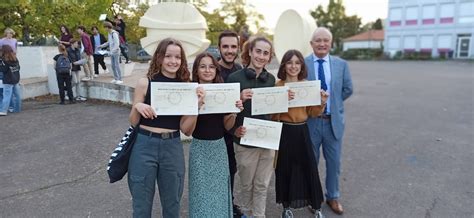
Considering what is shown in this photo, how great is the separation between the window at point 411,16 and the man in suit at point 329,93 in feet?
158

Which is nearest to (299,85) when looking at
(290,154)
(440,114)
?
(290,154)

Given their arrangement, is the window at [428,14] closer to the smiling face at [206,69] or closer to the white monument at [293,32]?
the white monument at [293,32]

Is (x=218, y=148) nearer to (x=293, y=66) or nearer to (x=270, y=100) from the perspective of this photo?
(x=270, y=100)

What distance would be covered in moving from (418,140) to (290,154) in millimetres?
4394

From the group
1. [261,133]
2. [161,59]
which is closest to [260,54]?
[261,133]

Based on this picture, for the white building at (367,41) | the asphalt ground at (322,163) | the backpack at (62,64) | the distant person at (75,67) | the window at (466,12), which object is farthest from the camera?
the white building at (367,41)

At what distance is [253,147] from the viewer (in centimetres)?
314

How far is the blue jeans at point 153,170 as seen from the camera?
2543mm

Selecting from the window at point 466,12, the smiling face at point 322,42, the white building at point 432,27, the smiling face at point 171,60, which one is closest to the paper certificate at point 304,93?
the smiling face at point 322,42

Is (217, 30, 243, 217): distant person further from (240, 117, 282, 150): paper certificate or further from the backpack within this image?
the backpack

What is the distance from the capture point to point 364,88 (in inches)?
586

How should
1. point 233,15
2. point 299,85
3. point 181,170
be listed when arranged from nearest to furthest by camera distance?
1. point 181,170
2. point 299,85
3. point 233,15

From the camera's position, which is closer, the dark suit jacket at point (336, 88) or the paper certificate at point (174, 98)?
the paper certificate at point (174, 98)

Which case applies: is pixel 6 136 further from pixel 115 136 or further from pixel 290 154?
pixel 290 154
